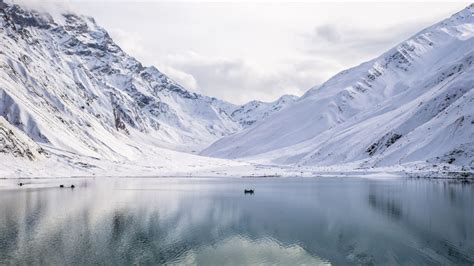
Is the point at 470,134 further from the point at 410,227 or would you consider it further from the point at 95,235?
the point at 95,235

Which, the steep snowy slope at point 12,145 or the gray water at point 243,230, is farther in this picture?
the steep snowy slope at point 12,145

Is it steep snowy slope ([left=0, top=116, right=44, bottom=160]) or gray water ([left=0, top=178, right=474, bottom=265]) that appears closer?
gray water ([left=0, top=178, right=474, bottom=265])

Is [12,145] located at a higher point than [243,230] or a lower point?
higher

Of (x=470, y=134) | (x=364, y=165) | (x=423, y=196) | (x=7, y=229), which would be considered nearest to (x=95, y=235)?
(x=7, y=229)

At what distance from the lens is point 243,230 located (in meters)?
59.5

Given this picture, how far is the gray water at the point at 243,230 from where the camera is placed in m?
44.9

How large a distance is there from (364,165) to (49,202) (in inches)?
5237

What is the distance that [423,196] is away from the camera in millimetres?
87562

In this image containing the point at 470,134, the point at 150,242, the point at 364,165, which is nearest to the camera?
the point at 150,242

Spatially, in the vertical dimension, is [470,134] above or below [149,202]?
above

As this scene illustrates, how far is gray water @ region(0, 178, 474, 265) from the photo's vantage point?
4491cm

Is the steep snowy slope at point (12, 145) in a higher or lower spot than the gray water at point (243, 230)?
higher

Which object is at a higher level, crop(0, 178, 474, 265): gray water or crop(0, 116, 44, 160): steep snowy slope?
crop(0, 116, 44, 160): steep snowy slope

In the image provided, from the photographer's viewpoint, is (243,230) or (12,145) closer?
(243,230)
